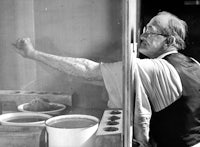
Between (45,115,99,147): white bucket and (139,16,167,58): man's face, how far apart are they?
13.6 inches

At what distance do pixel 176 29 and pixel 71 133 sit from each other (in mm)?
562

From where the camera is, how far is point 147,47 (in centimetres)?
112

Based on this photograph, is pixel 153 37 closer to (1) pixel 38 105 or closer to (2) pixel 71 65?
(2) pixel 71 65

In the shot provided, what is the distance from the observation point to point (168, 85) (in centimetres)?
111

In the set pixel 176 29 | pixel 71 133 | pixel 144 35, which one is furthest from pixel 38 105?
pixel 176 29

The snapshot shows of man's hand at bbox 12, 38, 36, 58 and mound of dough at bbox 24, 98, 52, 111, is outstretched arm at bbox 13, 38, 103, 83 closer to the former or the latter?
man's hand at bbox 12, 38, 36, 58

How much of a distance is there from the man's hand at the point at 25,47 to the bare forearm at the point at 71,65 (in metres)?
0.01

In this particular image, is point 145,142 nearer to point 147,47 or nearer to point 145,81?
point 145,81

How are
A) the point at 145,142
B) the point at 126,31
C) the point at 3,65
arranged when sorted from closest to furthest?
the point at 126,31 < the point at 3,65 < the point at 145,142

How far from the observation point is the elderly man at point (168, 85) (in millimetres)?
1093

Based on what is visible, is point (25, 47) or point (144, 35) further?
point (144, 35)

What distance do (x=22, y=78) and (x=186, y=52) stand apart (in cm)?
62

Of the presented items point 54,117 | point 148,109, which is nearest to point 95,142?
point 54,117

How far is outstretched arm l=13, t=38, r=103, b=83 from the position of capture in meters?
0.98
